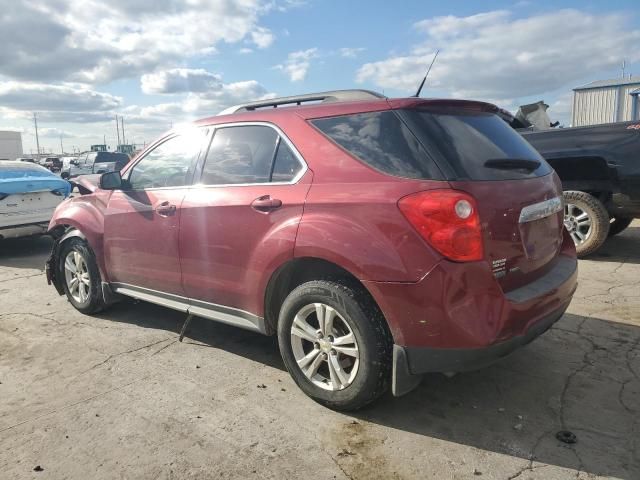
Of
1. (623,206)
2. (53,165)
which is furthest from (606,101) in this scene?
(53,165)

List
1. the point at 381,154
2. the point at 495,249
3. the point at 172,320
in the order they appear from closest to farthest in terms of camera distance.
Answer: the point at 495,249 → the point at 381,154 → the point at 172,320

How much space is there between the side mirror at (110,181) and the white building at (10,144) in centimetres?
6923

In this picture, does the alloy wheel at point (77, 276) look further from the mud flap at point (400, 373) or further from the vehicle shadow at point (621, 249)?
the vehicle shadow at point (621, 249)

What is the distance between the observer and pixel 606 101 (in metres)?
26.1

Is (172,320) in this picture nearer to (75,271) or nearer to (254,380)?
(75,271)

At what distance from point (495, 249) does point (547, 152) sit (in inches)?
176

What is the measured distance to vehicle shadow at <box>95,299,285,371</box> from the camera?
3.85 m

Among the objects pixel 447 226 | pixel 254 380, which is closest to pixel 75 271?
pixel 254 380

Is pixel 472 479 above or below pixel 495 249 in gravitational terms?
below

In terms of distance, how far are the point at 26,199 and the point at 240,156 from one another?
584 cm

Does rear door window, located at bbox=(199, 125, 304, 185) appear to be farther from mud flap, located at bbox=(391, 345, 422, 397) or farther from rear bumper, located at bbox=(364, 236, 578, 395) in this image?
mud flap, located at bbox=(391, 345, 422, 397)

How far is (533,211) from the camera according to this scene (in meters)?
2.82

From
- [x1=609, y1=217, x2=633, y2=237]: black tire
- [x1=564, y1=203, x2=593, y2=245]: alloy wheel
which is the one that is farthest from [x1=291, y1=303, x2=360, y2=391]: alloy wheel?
[x1=609, y1=217, x2=633, y2=237]: black tire

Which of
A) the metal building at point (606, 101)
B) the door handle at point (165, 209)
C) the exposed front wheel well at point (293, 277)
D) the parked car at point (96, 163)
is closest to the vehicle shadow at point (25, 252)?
the door handle at point (165, 209)
